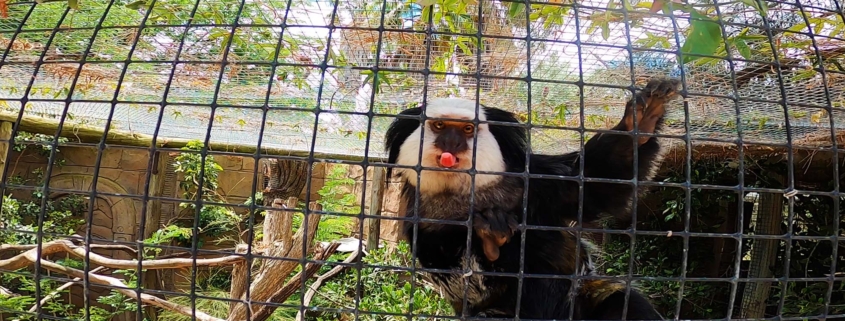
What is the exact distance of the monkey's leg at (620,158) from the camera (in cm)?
182

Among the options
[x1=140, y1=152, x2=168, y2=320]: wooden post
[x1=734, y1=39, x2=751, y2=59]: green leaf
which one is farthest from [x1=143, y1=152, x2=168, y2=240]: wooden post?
[x1=734, y1=39, x2=751, y2=59]: green leaf

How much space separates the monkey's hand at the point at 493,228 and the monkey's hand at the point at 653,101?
1.54ft

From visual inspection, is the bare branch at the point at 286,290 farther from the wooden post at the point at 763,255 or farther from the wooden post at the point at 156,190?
the wooden post at the point at 156,190

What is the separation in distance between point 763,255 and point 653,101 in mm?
3623

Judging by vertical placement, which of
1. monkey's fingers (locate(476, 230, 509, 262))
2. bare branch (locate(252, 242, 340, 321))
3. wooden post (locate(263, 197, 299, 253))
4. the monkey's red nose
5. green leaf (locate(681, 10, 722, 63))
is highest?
green leaf (locate(681, 10, 722, 63))

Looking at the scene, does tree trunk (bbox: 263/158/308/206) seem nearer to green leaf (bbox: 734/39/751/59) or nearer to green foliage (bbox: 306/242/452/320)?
green foliage (bbox: 306/242/452/320)

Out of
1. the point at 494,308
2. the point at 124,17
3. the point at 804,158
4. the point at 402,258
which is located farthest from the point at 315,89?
the point at 804,158

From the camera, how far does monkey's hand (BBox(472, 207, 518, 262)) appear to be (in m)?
1.81

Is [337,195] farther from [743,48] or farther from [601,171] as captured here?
[743,48]

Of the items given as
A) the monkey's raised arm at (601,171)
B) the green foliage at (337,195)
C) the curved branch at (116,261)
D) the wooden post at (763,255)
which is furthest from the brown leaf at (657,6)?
the green foliage at (337,195)

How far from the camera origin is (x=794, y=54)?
234 centimetres

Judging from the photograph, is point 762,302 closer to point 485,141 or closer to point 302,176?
point 485,141

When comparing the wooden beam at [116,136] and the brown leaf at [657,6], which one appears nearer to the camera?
the brown leaf at [657,6]

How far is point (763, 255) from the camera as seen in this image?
15.4ft
